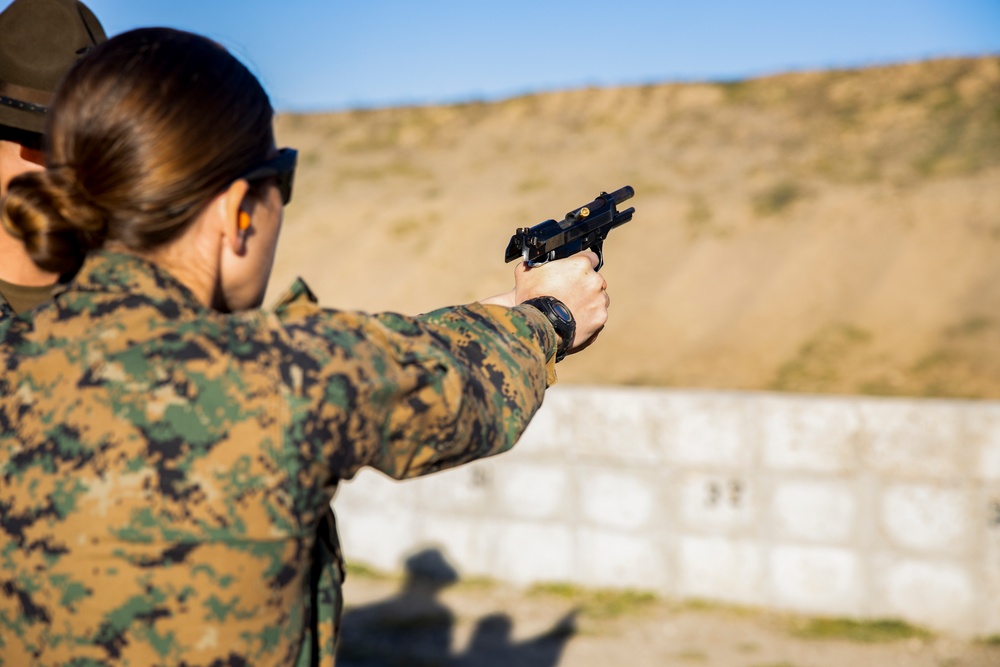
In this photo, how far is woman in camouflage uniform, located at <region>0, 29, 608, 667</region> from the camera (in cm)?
117

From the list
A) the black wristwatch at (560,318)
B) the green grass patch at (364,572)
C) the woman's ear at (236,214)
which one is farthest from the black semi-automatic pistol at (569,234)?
the green grass patch at (364,572)

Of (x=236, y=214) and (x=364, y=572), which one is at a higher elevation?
(x=236, y=214)

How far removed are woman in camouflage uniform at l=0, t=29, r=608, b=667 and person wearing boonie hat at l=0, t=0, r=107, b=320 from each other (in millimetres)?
810

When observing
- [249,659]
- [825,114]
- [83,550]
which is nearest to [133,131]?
[83,550]

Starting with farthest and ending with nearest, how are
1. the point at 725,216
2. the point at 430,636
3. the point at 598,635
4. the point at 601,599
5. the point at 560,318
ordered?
the point at 725,216 < the point at 601,599 < the point at 430,636 < the point at 598,635 < the point at 560,318

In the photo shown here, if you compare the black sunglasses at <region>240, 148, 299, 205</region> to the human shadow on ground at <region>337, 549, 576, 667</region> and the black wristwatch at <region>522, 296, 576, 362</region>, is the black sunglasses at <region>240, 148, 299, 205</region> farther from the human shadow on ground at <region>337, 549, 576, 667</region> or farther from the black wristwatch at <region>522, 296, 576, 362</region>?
the human shadow on ground at <region>337, 549, 576, 667</region>

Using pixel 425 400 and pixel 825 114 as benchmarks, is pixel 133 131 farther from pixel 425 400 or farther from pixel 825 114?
pixel 825 114

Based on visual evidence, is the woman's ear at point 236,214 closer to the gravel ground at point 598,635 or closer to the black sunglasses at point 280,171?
the black sunglasses at point 280,171

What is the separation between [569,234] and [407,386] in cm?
97

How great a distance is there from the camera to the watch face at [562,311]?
158 cm

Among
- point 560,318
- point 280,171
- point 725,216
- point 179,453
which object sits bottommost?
point 179,453

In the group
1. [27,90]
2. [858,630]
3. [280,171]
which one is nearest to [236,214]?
[280,171]

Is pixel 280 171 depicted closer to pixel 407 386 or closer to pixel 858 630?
pixel 407 386

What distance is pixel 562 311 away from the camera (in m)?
1.60
